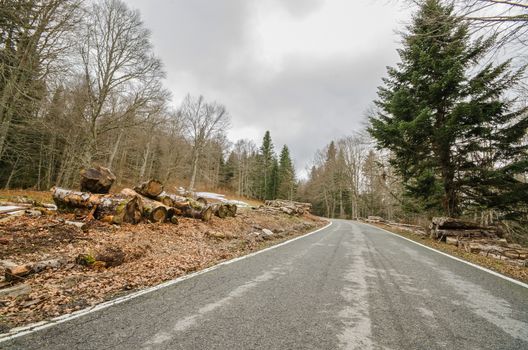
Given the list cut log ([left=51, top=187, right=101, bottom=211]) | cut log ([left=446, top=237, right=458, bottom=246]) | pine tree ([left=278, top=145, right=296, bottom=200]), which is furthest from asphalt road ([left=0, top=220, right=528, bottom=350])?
pine tree ([left=278, top=145, right=296, bottom=200])

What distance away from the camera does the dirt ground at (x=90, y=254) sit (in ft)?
9.63

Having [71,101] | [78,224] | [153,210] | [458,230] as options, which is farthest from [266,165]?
[78,224]

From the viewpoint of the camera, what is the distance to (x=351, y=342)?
6.98 ft

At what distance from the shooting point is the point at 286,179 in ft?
169

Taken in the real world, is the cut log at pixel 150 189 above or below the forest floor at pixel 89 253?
above

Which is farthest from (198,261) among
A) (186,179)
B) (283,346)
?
(186,179)

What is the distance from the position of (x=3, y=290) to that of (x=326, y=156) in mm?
47135

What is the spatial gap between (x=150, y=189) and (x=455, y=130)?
43.7ft

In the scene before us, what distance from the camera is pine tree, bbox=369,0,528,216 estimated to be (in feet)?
33.1

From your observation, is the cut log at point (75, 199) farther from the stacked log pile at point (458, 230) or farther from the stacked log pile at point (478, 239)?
the stacked log pile at point (458, 230)

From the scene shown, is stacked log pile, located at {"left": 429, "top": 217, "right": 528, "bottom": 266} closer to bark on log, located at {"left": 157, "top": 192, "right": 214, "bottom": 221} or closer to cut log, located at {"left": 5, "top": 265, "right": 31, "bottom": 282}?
bark on log, located at {"left": 157, "top": 192, "right": 214, "bottom": 221}

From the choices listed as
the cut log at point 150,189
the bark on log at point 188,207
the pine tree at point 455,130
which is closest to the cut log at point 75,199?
the cut log at point 150,189

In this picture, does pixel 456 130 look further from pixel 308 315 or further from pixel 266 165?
pixel 266 165

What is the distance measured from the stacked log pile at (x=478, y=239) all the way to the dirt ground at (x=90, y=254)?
7.51 metres
